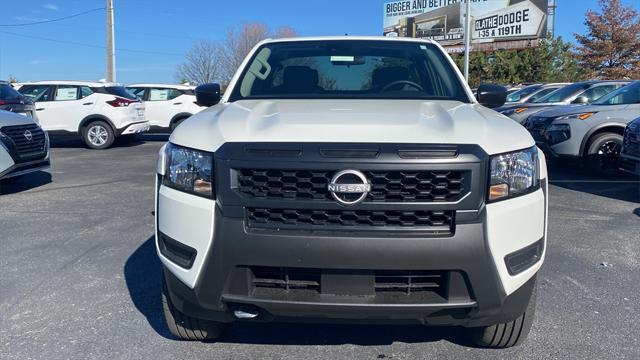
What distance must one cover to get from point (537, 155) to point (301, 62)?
7.04 feet

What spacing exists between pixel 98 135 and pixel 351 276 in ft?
42.0

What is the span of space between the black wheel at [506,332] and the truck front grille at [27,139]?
21.4 ft

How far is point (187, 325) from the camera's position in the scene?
2957mm

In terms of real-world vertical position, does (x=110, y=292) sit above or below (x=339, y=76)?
below

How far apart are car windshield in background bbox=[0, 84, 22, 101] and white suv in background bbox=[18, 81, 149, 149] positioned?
3434 mm

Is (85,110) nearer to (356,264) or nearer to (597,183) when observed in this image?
(597,183)

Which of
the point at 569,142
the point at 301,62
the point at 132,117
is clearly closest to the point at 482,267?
the point at 301,62

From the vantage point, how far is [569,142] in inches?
350

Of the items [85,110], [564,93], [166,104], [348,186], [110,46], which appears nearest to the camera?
[348,186]

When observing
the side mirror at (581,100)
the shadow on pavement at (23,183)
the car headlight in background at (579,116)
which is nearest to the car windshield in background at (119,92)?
the shadow on pavement at (23,183)

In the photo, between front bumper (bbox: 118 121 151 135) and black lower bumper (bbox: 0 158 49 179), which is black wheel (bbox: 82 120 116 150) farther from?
black lower bumper (bbox: 0 158 49 179)

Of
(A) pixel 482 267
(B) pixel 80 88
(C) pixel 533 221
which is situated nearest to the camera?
(A) pixel 482 267

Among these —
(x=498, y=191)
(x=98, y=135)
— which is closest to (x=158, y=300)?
(x=498, y=191)

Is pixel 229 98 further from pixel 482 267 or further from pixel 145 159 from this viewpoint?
pixel 145 159
